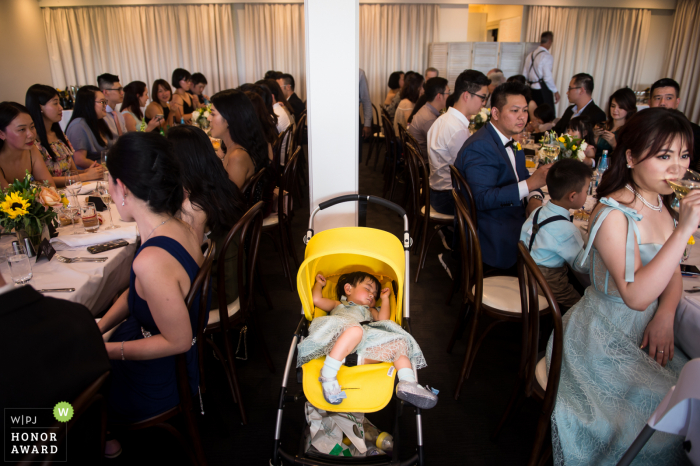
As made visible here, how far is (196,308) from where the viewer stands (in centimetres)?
150

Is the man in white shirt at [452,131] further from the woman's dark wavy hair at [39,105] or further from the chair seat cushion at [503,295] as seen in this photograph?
the woman's dark wavy hair at [39,105]

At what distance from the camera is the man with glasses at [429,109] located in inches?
178

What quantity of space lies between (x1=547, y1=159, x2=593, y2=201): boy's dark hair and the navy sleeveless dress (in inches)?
66.7

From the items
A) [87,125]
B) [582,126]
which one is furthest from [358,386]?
[87,125]

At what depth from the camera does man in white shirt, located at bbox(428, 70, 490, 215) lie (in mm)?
3322

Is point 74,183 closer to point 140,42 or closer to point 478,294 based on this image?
point 478,294

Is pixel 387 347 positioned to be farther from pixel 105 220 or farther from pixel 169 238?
pixel 105 220

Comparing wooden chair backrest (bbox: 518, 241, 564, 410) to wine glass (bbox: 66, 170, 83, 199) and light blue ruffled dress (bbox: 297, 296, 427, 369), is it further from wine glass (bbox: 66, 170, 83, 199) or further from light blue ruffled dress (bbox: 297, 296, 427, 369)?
wine glass (bbox: 66, 170, 83, 199)

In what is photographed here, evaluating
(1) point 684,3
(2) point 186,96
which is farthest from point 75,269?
(1) point 684,3

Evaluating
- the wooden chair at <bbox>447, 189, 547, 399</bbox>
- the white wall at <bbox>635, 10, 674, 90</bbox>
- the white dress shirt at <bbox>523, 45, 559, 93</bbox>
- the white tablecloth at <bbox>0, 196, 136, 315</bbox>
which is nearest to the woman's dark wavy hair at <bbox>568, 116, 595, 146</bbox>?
the wooden chair at <bbox>447, 189, 547, 399</bbox>

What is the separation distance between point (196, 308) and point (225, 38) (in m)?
9.42

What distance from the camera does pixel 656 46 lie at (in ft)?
31.9

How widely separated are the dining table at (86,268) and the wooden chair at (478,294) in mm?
1546

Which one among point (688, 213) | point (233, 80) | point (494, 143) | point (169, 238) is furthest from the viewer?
point (233, 80)
